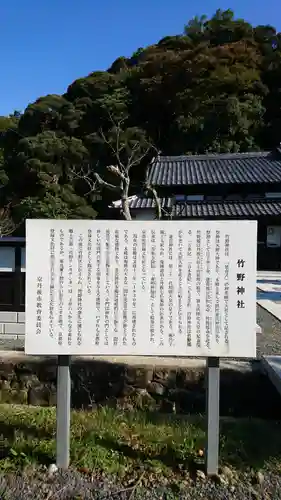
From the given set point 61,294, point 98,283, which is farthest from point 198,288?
point 61,294

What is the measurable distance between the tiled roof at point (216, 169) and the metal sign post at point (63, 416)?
17.8m

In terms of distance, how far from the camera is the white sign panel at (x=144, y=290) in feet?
7.30

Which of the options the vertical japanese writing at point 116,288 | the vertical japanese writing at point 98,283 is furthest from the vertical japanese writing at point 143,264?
the vertical japanese writing at point 98,283

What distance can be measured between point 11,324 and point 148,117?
25301 millimetres

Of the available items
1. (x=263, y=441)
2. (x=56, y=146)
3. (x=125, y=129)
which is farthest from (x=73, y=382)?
(x=125, y=129)

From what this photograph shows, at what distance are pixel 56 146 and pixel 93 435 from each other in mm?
23260

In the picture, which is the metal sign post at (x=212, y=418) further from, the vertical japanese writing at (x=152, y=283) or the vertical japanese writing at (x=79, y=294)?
the vertical japanese writing at (x=79, y=294)

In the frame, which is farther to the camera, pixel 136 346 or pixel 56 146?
pixel 56 146

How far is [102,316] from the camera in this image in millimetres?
2256

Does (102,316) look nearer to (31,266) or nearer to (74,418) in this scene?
(31,266)

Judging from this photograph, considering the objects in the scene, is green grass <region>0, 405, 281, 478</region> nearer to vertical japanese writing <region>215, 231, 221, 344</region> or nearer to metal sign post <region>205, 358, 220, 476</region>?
metal sign post <region>205, 358, 220, 476</region>

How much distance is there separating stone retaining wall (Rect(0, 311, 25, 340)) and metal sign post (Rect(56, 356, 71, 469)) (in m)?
3.03

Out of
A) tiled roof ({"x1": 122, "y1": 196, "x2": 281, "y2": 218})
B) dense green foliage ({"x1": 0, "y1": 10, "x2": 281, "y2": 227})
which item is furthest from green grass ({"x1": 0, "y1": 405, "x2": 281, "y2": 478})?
dense green foliage ({"x1": 0, "y1": 10, "x2": 281, "y2": 227})

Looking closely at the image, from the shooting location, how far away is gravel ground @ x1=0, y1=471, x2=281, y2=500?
2029 mm
